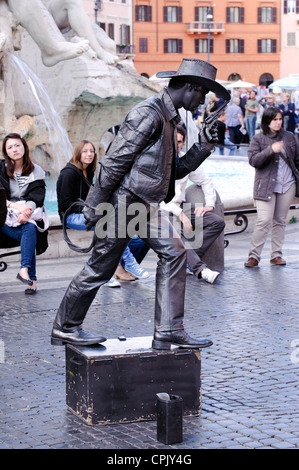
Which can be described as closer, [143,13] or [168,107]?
[168,107]

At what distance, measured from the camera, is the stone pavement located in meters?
4.91

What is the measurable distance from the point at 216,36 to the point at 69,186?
258ft

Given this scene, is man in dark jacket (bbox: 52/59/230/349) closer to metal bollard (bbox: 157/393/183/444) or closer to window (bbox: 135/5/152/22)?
metal bollard (bbox: 157/393/183/444)

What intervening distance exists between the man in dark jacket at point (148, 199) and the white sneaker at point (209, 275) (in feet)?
12.5

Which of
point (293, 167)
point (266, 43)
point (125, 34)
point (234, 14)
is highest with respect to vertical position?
point (234, 14)

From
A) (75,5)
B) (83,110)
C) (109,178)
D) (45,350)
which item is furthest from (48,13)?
(109,178)

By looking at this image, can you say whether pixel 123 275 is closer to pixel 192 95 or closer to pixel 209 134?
pixel 209 134

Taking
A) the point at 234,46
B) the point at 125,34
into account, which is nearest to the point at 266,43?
the point at 234,46

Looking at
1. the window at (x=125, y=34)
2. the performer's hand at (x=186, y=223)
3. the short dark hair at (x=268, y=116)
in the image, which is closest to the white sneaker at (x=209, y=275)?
the performer's hand at (x=186, y=223)

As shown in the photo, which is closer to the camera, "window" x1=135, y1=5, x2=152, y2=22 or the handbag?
the handbag

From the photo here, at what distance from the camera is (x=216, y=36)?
85.6m

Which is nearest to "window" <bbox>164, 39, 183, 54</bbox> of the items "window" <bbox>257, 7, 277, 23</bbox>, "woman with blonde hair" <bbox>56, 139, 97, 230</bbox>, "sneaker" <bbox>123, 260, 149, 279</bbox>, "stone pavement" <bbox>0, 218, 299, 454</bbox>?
"window" <bbox>257, 7, 277, 23</bbox>

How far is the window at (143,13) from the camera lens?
83.6m

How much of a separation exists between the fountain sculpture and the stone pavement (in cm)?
510
